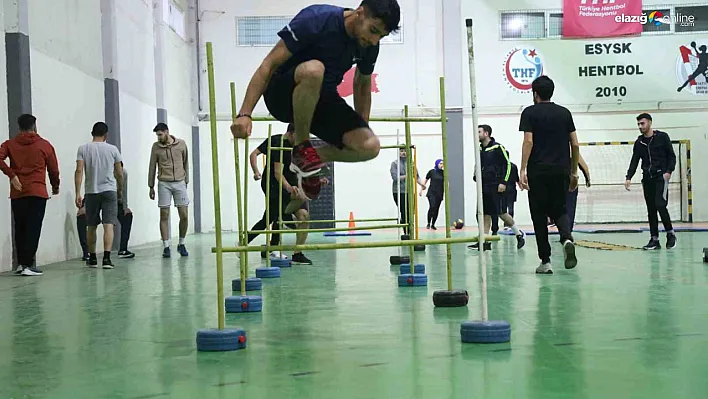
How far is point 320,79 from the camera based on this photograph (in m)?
3.32

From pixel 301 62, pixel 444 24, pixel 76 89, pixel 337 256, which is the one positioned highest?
pixel 444 24

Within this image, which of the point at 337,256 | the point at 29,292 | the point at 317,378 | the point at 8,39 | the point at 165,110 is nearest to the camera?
the point at 317,378

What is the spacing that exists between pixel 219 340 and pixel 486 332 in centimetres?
116

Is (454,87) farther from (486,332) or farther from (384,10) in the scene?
(486,332)

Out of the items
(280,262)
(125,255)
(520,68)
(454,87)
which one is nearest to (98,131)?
(125,255)

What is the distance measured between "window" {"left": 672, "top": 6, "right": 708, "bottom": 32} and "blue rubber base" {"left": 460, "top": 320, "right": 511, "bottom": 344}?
58.8 ft

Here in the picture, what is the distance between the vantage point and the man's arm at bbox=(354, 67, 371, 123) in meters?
3.89

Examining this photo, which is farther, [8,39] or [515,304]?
[8,39]

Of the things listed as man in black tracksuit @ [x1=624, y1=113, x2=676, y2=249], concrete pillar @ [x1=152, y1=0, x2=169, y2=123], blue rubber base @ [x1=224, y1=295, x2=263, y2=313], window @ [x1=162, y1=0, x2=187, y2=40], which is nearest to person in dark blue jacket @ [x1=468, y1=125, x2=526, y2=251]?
man in black tracksuit @ [x1=624, y1=113, x2=676, y2=249]

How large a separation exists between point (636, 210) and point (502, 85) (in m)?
4.48

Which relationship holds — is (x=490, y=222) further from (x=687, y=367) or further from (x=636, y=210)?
(x=636, y=210)

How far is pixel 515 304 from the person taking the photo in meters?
4.59

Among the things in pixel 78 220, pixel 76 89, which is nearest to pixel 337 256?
pixel 78 220

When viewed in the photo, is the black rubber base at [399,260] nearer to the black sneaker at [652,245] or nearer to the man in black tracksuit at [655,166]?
the man in black tracksuit at [655,166]
